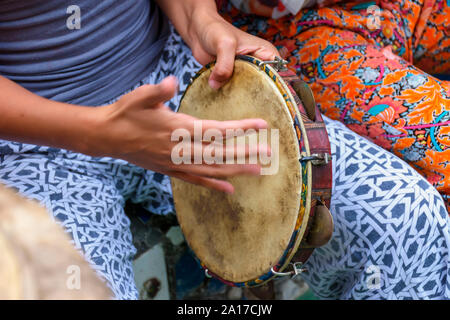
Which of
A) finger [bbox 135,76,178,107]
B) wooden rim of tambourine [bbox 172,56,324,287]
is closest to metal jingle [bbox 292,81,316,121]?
wooden rim of tambourine [bbox 172,56,324,287]

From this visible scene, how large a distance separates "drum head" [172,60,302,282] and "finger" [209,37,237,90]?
1cm

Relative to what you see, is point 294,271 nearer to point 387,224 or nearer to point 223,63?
point 387,224

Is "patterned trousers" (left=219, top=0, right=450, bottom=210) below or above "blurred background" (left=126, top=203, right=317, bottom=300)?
above

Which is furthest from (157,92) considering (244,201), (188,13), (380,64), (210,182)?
(380,64)

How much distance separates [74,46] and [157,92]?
1.18 ft

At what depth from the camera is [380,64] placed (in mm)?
1005

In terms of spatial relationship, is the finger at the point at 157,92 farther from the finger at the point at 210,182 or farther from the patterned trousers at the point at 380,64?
the patterned trousers at the point at 380,64

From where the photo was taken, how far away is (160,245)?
3.68 ft

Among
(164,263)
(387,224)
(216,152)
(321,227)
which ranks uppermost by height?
(216,152)

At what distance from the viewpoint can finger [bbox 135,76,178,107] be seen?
573 millimetres

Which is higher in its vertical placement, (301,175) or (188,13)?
(188,13)

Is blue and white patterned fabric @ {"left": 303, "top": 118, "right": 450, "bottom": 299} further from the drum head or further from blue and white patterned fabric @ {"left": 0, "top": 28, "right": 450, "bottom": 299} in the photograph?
the drum head

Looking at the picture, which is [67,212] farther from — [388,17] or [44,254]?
[388,17]
